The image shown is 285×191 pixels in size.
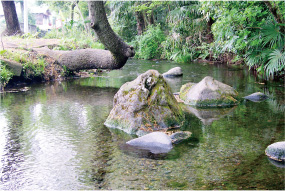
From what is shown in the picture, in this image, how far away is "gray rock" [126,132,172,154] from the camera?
4.41 m

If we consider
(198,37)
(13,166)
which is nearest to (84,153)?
(13,166)

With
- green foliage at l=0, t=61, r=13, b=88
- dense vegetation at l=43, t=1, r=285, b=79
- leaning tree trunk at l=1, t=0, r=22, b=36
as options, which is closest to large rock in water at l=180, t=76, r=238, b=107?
dense vegetation at l=43, t=1, r=285, b=79

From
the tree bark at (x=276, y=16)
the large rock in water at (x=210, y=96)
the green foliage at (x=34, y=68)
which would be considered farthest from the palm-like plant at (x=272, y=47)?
the green foliage at (x=34, y=68)

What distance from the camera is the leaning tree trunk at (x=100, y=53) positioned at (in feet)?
27.4

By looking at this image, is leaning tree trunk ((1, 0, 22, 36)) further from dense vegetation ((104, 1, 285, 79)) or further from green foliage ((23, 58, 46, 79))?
green foliage ((23, 58, 46, 79))

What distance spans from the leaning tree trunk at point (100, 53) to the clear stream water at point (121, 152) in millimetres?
2339

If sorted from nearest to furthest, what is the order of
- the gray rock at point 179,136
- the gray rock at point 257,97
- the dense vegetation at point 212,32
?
the gray rock at point 179,136 → the gray rock at point 257,97 → the dense vegetation at point 212,32

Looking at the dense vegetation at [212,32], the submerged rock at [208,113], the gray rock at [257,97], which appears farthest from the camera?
the dense vegetation at [212,32]

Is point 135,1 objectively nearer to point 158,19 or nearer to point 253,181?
point 158,19

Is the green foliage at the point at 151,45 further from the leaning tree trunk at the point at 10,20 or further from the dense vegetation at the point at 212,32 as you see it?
the leaning tree trunk at the point at 10,20

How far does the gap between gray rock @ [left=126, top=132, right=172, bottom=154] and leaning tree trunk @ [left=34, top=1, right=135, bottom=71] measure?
4.66 meters

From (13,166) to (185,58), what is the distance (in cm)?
1545

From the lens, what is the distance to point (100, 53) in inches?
413

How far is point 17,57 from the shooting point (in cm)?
998
